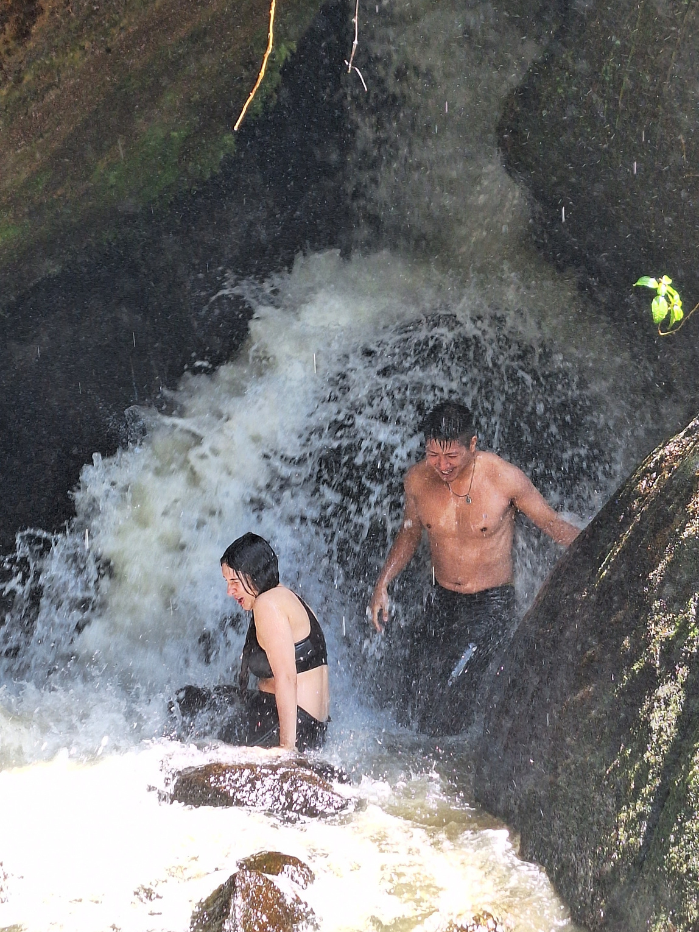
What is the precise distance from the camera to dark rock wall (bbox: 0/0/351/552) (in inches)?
220

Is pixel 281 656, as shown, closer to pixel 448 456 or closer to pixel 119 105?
pixel 448 456

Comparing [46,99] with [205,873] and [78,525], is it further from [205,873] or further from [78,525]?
[205,873]

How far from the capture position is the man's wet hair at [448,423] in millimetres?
4535

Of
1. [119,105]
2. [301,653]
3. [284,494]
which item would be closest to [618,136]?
[119,105]

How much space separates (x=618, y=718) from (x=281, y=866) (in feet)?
3.67

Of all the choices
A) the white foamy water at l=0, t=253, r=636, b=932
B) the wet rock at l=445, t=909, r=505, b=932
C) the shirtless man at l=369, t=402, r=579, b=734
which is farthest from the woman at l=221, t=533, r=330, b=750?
the wet rock at l=445, t=909, r=505, b=932

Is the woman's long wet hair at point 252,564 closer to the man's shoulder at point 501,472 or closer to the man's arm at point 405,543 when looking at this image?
the man's arm at point 405,543

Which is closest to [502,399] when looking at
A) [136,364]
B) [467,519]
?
[467,519]

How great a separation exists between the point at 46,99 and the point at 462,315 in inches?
107

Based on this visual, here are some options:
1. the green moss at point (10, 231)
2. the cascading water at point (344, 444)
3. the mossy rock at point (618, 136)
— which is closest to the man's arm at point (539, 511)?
the cascading water at point (344, 444)

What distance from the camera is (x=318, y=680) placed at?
14.1 feet

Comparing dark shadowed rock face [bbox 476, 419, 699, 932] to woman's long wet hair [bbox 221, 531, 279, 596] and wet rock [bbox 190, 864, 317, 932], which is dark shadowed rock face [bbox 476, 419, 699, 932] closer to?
wet rock [bbox 190, 864, 317, 932]

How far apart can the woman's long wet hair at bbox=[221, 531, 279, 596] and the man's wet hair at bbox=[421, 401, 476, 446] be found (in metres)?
1.01

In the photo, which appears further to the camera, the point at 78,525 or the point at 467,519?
the point at 78,525
